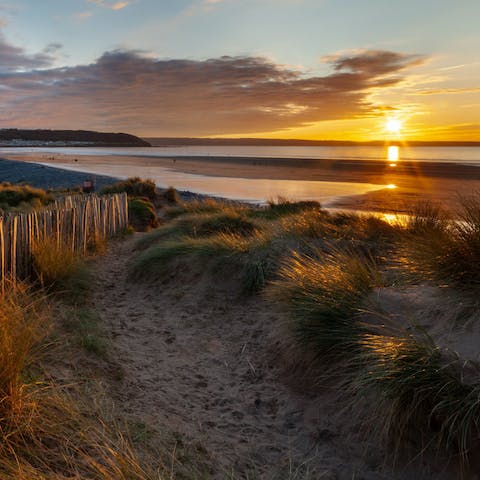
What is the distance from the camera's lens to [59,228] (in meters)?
7.90

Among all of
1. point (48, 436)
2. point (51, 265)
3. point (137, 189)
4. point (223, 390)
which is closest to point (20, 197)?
point (137, 189)

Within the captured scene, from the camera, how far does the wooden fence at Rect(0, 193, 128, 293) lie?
6.20 meters

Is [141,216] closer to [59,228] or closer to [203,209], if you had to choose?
[203,209]

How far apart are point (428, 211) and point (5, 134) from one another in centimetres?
18214

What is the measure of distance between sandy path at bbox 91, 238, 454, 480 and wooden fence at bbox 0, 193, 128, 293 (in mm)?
1142

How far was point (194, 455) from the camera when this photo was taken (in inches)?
127

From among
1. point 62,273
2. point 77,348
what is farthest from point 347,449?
point 62,273

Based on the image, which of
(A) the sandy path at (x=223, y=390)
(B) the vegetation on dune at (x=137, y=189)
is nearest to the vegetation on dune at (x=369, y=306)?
(A) the sandy path at (x=223, y=390)

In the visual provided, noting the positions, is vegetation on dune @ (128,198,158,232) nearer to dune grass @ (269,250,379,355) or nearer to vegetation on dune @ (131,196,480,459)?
vegetation on dune @ (131,196,480,459)

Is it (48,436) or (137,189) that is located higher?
(137,189)

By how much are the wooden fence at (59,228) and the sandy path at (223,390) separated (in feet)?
3.75

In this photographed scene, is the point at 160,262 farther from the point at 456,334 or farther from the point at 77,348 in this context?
the point at 456,334

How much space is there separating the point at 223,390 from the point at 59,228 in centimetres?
463

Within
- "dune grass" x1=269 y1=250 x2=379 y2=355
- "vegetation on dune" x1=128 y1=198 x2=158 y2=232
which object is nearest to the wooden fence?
"vegetation on dune" x1=128 y1=198 x2=158 y2=232
